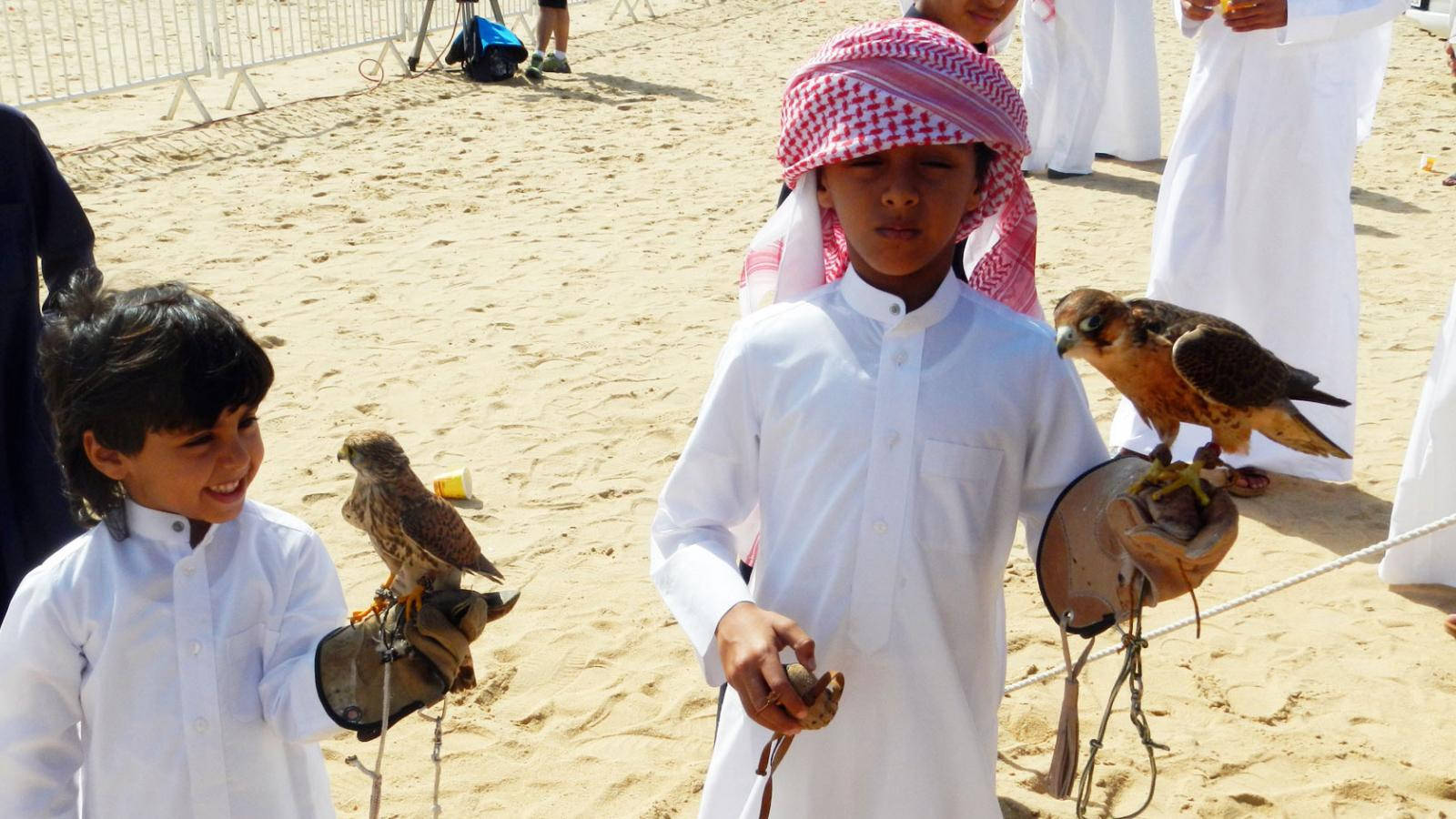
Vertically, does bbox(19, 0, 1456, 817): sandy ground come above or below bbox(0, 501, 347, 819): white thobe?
below

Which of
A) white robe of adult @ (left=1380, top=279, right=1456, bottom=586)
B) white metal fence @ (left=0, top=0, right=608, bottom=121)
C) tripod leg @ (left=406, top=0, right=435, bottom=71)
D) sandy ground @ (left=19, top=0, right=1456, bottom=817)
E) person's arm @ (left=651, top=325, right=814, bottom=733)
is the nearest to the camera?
person's arm @ (left=651, top=325, right=814, bottom=733)

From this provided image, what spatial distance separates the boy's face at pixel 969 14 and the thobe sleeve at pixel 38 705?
2146 mm

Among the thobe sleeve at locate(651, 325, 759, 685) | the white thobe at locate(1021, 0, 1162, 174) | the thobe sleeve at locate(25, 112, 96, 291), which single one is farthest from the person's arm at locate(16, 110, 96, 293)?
the white thobe at locate(1021, 0, 1162, 174)

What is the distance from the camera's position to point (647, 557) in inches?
177

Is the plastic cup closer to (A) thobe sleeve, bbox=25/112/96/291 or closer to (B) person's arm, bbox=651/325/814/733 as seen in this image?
(A) thobe sleeve, bbox=25/112/96/291

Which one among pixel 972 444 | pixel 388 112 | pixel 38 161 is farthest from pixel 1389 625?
pixel 388 112

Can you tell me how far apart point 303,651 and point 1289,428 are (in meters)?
1.73

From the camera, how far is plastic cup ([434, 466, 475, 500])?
4.80 m

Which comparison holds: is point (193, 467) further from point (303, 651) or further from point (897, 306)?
point (897, 306)

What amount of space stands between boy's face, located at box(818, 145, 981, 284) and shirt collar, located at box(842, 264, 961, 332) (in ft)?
0.14

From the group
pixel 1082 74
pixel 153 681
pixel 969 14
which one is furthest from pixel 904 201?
pixel 1082 74

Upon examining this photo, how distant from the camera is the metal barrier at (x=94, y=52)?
33.7 ft

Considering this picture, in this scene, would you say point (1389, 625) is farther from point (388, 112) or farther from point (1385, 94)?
point (1385, 94)

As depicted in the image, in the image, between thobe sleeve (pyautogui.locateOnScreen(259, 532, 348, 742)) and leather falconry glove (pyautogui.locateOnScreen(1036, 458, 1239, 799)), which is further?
thobe sleeve (pyautogui.locateOnScreen(259, 532, 348, 742))
